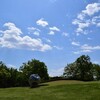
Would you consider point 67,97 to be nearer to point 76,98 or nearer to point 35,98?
point 76,98

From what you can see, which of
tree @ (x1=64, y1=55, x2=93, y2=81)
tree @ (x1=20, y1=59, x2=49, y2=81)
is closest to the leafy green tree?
tree @ (x1=64, y1=55, x2=93, y2=81)

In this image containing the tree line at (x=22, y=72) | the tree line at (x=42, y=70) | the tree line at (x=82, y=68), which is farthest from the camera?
the tree line at (x=82, y=68)

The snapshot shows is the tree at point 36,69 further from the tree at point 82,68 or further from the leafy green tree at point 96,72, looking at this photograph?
the leafy green tree at point 96,72

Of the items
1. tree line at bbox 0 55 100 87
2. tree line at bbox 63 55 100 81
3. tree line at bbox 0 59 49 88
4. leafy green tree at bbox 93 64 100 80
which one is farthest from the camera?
leafy green tree at bbox 93 64 100 80

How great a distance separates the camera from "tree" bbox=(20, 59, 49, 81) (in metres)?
119

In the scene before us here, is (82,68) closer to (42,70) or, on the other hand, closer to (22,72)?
(42,70)

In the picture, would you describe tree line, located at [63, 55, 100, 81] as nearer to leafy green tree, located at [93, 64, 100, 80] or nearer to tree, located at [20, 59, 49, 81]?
leafy green tree, located at [93, 64, 100, 80]

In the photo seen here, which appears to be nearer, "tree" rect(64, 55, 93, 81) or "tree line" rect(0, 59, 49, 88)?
"tree line" rect(0, 59, 49, 88)

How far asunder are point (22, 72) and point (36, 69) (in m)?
6.01

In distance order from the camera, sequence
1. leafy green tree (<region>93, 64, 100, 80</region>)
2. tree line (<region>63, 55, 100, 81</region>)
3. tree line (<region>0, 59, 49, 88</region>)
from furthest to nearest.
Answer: leafy green tree (<region>93, 64, 100, 80</region>) < tree line (<region>63, 55, 100, 81</region>) < tree line (<region>0, 59, 49, 88</region>)

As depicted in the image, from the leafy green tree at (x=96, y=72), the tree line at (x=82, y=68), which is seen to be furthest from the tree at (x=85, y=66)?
the leafy green tree at (x=96, y=72)

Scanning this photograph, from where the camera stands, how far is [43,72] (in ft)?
398

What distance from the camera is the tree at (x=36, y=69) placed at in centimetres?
11857

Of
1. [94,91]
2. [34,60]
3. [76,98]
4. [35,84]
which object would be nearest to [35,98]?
[76,98]
